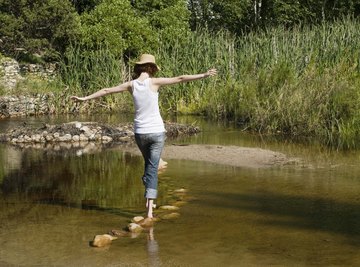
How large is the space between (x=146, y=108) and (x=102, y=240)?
1.59 metres

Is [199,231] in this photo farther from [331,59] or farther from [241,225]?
[331,59]

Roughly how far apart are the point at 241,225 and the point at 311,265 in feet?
4.78

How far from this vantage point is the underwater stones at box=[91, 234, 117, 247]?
5.82 meters

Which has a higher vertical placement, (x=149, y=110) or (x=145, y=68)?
(x=145, y=68)

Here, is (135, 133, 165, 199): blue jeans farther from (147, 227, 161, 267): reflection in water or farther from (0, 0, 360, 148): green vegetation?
(0, 0, 360, 148): green vegetation

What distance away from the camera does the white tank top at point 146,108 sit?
664 centimetres

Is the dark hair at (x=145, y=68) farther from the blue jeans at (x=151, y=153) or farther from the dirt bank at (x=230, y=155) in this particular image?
the dirt bank at (x=230, y=155)

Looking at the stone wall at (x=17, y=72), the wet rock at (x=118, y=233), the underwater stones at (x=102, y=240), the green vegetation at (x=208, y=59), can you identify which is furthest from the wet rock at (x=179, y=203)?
the stone wall at (x=17, y=72)

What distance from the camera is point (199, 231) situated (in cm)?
630

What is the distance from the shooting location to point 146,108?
262 inches

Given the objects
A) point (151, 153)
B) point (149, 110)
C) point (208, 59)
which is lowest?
point (151, 153)

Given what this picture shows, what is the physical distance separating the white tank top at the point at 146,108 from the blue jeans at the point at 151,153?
0.22 feet

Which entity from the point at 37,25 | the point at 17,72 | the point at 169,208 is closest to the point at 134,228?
the point at 169,208

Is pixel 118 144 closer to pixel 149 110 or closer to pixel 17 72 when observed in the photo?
pixel 149 110
